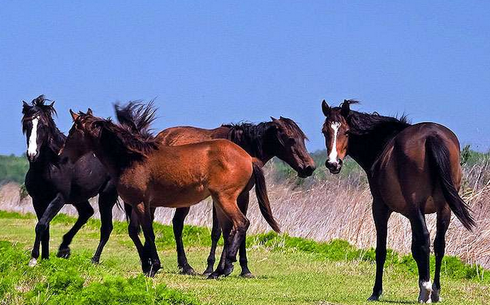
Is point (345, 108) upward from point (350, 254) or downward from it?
upward

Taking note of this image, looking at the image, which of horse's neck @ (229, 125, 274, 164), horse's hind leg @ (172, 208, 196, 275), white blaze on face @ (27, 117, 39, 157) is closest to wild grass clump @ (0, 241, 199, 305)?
white blaze on face @ (27, 117, 39, 157)

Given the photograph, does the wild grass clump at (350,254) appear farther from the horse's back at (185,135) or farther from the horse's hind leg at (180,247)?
the horse's back at (185,135)

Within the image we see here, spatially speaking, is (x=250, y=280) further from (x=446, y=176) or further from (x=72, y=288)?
(x=72, y=288)

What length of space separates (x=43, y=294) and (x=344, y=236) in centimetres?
1003

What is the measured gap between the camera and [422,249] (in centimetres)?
1134

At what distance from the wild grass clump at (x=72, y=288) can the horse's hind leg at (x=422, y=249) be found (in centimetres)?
274

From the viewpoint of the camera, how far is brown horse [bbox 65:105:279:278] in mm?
14453

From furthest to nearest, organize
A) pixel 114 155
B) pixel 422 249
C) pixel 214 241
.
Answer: pixel 214 241 → pixel 114 155 → pixel 422 249

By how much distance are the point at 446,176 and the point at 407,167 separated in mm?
445

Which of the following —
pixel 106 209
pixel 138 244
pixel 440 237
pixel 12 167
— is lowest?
pixel 138 244

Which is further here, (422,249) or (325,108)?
(325,108)

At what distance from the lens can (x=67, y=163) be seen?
15.9m

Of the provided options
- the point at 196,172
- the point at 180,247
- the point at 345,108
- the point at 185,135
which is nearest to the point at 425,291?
the point at 345,108

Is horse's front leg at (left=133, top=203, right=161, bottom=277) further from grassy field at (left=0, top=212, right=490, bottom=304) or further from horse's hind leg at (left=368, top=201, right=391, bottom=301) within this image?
horse's hind leg at (left=368, top=201, right=391, bottom=301)
